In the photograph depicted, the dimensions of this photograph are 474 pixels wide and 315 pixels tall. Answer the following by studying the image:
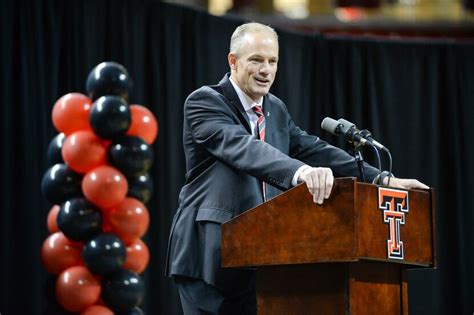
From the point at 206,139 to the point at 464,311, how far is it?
4.31 m

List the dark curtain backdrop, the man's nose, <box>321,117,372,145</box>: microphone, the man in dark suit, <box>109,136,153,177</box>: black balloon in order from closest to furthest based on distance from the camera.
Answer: <box>321,117,372,145</box>: microphone < the man in dark suit < the man's nose < <box>109,136,153,177</box>: black balloon < the dark curtain backdrop

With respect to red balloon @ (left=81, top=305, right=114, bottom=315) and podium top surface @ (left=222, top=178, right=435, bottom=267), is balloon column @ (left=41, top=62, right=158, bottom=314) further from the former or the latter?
podium top surface @ (left=222, top=178, right=435, bottom=267)

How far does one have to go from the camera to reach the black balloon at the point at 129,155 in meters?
4.27

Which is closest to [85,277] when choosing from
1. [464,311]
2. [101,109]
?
[101,109]

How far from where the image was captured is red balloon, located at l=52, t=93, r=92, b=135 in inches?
170

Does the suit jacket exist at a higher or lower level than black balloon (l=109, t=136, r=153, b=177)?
lower

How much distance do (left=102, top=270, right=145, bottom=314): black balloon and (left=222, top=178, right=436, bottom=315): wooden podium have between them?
1.44 meters

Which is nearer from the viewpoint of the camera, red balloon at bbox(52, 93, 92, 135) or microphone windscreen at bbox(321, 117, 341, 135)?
microphone windscreen at bbox(321, 117, 341, 135)

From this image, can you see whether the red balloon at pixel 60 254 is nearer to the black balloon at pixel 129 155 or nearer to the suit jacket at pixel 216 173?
the black balloon at pixel 129 155

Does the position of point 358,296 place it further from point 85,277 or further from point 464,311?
point 464,311

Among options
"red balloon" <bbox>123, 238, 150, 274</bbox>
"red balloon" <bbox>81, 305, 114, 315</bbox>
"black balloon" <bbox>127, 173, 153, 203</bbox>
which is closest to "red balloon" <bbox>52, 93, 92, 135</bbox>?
"black balloon" <bbox>127, 173, 153, 203</bbox>

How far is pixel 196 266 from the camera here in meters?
3.05

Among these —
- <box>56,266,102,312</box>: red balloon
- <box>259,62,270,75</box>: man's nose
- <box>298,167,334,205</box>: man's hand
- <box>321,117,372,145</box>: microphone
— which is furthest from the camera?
<box>56,266,102,312</box>: red balloon

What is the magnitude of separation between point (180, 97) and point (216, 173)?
3052mm
